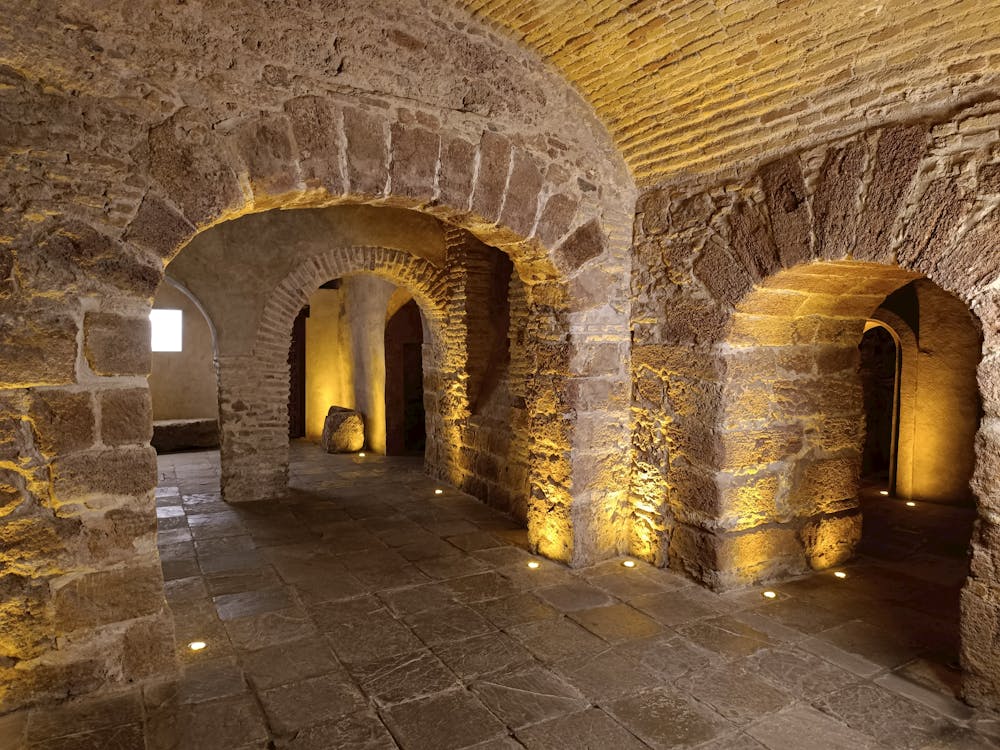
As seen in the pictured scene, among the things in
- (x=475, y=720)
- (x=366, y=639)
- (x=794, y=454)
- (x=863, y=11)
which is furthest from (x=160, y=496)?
(x=863, y=11)

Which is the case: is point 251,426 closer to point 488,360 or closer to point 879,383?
point 488,360

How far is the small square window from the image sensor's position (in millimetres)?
10656

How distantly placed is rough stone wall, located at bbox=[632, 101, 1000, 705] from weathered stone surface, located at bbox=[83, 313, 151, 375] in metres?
2.96

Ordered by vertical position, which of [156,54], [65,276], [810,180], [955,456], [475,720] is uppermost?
[156,54]

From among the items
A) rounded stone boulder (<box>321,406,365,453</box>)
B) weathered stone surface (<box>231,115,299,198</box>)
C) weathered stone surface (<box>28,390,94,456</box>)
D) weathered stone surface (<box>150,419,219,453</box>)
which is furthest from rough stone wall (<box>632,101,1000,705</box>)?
weathered stone surface (<box>150,419,219,453</box>)

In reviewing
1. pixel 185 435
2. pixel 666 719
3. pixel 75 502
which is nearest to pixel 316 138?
pixel 75 502

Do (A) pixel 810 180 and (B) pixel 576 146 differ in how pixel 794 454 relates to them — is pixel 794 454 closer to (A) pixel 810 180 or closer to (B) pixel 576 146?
(A) pixel 810 180

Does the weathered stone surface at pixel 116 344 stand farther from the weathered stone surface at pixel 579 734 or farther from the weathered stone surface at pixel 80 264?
the weathered stone surface at pixel 579 734

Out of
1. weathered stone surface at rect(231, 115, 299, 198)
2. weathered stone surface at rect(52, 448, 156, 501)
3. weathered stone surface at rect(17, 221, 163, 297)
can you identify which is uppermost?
weathered stone surface at rect(231, 115, 299, 198)

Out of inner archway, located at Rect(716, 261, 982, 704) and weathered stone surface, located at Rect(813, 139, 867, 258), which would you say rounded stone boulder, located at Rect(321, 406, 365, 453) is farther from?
weathered stone surface, located at Rect(813, 139, 867, 258)

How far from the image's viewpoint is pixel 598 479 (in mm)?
4535

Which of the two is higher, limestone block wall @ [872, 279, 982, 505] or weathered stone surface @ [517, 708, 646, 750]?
limestone block wall @ [872, 279, 982, 505]

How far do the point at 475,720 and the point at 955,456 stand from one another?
18.8ft

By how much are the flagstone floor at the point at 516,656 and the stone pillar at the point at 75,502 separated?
0.68ft
